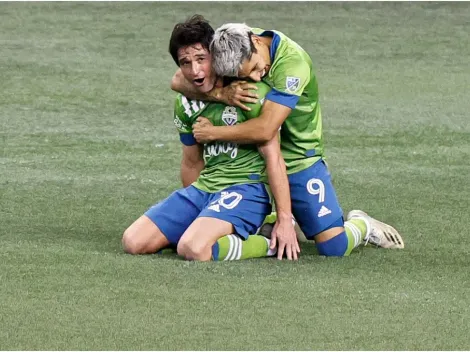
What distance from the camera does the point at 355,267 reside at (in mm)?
6453

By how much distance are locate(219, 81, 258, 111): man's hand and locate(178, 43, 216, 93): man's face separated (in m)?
0.10

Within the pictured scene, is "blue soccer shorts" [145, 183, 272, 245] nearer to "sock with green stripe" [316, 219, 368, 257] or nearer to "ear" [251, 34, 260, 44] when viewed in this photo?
"sock with green stripe" [316, 219, 368, 257]

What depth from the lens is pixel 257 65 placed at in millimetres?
6527

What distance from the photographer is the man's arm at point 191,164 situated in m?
7.02

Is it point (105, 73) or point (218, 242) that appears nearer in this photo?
point (218, 242)

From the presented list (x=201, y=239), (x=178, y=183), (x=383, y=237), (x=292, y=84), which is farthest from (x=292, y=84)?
(x=178, y=183)

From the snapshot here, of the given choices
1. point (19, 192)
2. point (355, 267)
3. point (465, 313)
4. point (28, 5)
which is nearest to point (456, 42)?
point (28, 5)

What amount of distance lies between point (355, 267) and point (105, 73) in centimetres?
669

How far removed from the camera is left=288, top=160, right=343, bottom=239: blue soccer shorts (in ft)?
22.2

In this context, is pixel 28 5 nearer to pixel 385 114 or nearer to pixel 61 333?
pixel 385 114

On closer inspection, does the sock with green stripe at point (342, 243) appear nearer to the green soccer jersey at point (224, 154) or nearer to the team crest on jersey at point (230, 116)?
the green soccer jersey at point (224, 154)

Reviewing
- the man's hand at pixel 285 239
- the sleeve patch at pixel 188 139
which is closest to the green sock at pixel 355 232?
the man's hand at pixel 285 239

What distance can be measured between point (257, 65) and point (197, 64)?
285 millimetres

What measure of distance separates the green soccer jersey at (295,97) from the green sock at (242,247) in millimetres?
404
